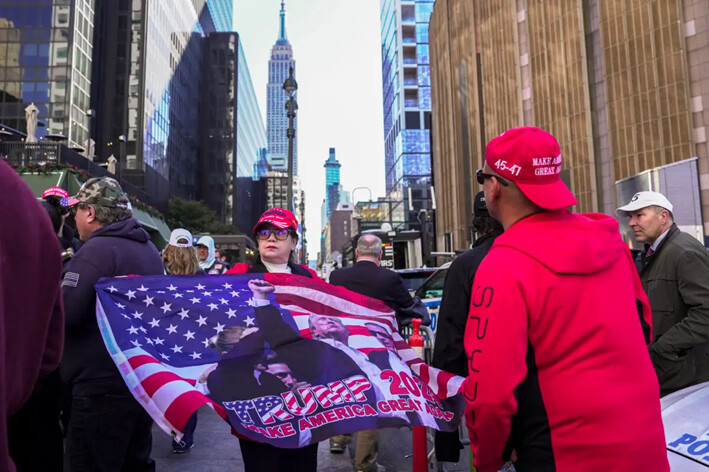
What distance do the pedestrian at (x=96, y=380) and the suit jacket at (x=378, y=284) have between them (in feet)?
8.79

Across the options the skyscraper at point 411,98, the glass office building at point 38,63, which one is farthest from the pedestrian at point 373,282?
the skyscraper at point 411,98

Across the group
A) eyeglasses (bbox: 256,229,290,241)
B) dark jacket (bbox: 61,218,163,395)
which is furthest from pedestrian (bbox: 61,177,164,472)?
eyeglasses (bbox: 256,229,290,241)

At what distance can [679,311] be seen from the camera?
3814 mm

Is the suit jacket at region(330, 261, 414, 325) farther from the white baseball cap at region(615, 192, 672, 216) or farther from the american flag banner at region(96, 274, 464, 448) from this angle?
the white baseball cap at region(615, 192, 672, 216)

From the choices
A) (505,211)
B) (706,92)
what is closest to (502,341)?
(505,211)

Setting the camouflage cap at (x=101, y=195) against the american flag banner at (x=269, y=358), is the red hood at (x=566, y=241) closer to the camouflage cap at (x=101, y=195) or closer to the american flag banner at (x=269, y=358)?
the american flag banner at (x=269, y=358)

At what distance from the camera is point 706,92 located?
25.8 meters

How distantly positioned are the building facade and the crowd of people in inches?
1086

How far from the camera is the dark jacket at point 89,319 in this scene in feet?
10.1

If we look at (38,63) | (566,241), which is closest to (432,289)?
(566,241)

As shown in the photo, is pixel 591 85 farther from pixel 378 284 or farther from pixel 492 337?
pixel 492 337

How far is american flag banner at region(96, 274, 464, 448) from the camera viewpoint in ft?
8.61

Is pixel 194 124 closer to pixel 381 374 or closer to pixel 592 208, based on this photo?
pixel 592 208

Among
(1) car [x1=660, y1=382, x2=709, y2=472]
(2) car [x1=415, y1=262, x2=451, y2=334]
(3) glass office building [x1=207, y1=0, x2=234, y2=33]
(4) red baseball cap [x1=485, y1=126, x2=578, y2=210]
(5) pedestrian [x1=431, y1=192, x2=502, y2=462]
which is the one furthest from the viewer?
(3) glass office building [x1=207, y1=0, x2=234, y2=33]
